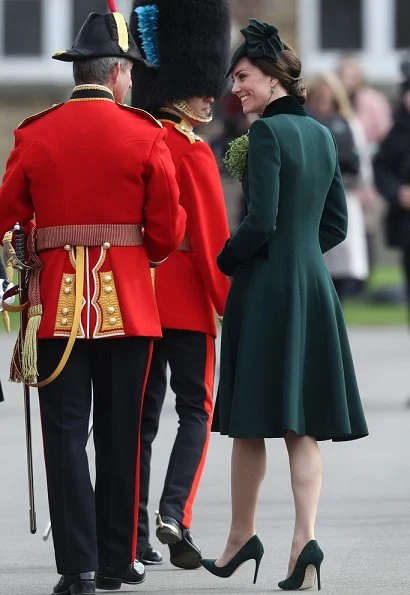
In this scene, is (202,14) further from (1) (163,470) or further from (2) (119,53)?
(1) (163,470)

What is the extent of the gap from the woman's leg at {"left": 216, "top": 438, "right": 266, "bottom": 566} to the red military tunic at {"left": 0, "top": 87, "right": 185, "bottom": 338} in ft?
1.73

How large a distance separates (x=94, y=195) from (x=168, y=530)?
1.34 m

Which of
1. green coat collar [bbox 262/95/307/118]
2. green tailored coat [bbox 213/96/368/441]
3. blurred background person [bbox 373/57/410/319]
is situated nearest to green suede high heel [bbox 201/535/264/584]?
green tailored coat [bbox 213/96/368/441]

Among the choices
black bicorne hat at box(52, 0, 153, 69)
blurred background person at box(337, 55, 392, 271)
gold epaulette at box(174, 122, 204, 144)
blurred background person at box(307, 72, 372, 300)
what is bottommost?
blurred background person at box(337, 55, 392, 271)

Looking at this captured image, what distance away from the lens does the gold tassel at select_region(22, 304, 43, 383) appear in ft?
19.7

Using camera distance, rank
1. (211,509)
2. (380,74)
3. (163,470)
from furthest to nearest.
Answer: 1. (380,74)
2. (163,470)
3. (211,509)

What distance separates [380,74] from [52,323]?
53.3 ft

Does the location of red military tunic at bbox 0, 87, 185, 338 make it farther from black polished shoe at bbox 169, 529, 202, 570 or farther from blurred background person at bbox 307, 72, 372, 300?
blurred background person at bbox 307, 72, 372, 300

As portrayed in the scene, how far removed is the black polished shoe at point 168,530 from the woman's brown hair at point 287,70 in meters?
1.56

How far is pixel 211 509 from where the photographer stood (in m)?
7.98

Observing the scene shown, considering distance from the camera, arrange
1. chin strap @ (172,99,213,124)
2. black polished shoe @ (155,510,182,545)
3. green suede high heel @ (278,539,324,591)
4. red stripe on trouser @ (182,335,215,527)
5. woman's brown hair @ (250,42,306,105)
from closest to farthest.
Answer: green suede high heel @ (278,539,324,591) → woman's brown hair @ (250,42,306,105) → black polished shoe @ (155,510,182,545) → red stripe on trouser @ (182,335,215,527) → chin strap @ (172,99,213,124)

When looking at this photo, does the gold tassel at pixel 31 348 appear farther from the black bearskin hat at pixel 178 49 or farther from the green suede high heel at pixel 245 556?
the black bearskin hat at pixel 178 49

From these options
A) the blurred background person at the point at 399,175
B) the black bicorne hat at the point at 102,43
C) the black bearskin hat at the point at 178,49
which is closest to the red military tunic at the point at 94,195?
the black bicorne hat at the point at 102,43

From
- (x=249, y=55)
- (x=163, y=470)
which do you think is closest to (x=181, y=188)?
(x=249, y=55)
